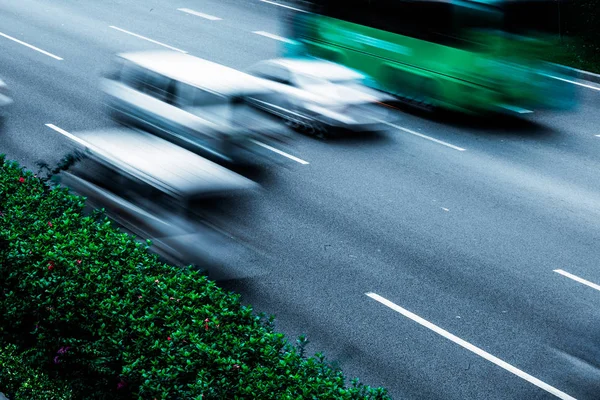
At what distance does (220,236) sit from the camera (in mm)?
8922

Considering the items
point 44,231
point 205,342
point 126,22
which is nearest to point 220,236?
point 44,231

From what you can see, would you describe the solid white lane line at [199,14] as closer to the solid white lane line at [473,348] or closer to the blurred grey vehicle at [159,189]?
the blurred grey vehicle at [159,189]

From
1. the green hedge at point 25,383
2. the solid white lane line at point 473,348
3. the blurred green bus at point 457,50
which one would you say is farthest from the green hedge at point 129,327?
the blurred green bus at point 457,50

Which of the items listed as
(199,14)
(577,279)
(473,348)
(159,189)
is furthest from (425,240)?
(199,14)

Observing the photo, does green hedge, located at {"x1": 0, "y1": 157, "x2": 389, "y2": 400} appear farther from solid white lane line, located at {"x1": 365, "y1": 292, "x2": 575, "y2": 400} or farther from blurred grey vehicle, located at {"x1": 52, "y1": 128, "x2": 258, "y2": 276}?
solid white lane line, located at {"x1": 365, "y1": 292, "x2": 575, "y2": 400}

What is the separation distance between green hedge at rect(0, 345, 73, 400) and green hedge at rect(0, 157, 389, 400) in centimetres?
8

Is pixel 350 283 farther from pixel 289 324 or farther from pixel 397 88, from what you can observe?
Result: pixel 397 88

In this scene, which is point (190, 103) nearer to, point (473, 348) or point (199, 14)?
point (473, 348)

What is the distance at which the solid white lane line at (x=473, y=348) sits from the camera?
24.1 feet

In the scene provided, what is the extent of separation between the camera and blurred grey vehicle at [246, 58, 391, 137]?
13.7m

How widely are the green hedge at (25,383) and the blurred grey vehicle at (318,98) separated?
25.8 feet

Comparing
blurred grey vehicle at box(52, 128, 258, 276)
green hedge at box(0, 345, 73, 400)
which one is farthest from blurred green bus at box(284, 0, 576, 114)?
green hedge at box(0, 345, 73, 400)

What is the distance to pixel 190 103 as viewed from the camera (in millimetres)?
9859

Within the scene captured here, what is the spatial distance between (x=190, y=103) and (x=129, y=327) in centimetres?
461
